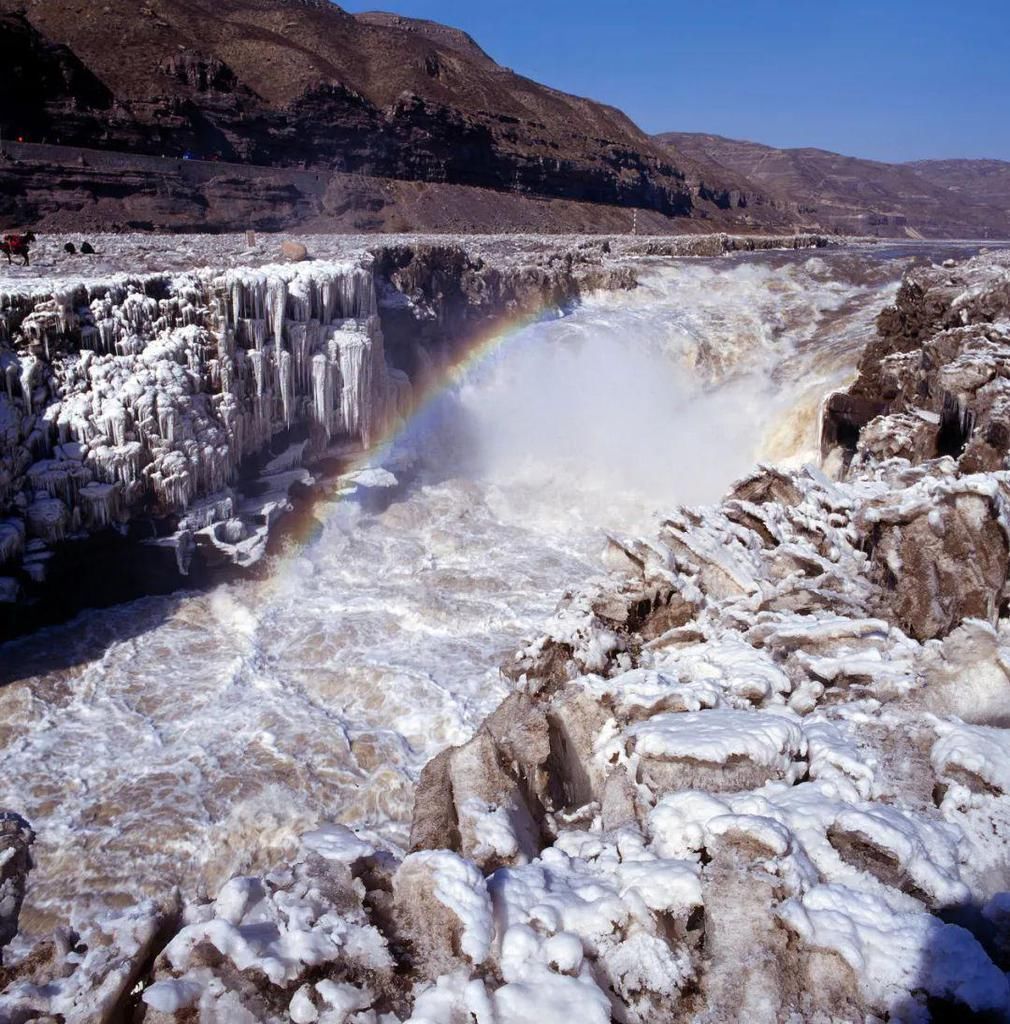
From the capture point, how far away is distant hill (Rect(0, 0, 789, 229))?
36531 mm

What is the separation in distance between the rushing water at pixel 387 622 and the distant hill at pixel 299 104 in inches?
915

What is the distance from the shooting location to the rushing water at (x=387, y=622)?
7.86 metres

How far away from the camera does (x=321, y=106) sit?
46.5 metres

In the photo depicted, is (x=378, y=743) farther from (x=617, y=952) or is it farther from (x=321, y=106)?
(x=321, y=106)

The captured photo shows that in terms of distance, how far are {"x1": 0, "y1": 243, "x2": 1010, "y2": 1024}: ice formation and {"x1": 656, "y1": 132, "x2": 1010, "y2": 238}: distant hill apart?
8112cm

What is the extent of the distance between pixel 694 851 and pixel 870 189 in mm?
122552

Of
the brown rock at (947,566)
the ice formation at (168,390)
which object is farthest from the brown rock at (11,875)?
the ice formation at (168,390)

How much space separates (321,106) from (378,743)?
1867 inches

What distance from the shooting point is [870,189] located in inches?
4163

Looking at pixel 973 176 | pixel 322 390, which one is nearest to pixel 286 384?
pixel 322 390

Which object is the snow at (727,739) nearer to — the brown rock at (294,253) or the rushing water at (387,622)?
the rushing water at (387,622)

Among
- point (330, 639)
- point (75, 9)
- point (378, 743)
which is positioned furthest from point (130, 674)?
point (75, 9)

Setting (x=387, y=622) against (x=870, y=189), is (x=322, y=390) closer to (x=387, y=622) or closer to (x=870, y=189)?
(x=387, y=622)

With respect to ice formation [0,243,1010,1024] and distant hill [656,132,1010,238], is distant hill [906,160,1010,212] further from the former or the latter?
ice formation [0,243,1010,1024]
